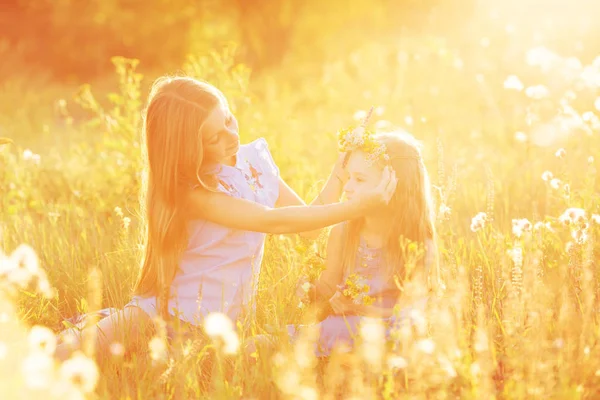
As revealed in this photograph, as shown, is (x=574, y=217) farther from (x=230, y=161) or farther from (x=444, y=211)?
(x=230, y=161)

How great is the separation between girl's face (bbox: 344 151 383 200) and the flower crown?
55 mm

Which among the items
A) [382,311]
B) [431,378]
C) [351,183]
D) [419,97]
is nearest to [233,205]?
[351,183]

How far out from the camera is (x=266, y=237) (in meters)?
3.77

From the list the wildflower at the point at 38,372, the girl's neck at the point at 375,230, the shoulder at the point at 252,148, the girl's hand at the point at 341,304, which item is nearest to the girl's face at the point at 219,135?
the shoulder at the point at 252,148

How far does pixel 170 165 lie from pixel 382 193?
887 millimetres

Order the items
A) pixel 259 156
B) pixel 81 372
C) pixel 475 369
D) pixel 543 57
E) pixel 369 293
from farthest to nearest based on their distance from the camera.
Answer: pixel 543 57
pixel 259 156
pixel 369 293
pixel 475 369
pixel 81 372

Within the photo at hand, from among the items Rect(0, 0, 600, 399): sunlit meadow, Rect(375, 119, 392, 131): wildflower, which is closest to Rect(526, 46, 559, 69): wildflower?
Rect(0, 0, 600, 399): sunlit meadow

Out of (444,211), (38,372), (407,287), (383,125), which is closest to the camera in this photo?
(38,372)

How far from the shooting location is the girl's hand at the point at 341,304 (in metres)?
3.02

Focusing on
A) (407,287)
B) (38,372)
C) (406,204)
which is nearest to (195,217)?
(406,204)

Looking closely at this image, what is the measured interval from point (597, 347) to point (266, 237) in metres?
1.84

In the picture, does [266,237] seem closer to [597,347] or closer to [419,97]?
[597,347]

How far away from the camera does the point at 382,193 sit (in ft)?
9.30

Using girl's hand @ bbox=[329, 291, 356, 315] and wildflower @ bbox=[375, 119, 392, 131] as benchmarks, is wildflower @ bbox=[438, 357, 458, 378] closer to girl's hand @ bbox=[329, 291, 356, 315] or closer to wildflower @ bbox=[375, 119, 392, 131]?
girl's hand @ bbox=[329, 291, 356, 315]
